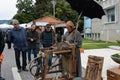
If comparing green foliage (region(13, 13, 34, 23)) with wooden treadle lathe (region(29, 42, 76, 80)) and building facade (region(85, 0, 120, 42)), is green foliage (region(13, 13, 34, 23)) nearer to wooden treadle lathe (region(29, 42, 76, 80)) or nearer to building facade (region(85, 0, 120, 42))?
building facade (region(85, 0, 120, 42))

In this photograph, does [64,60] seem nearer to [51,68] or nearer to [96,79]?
[51,68]

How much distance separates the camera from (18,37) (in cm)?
1273

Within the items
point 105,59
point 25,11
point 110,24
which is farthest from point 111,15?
point 25,11

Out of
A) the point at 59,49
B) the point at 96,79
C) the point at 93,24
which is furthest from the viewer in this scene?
the point at 93,24

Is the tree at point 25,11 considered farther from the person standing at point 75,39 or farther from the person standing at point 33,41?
the person standing at point 75,39

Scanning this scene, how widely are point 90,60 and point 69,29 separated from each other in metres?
1.10

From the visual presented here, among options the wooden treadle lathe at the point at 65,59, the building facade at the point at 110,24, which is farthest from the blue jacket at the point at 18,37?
the building facade at the point at 110,24

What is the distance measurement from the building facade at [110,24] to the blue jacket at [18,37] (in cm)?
2710

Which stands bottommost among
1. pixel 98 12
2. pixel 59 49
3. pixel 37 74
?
pixel 37 74

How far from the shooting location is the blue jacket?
12.7 metres

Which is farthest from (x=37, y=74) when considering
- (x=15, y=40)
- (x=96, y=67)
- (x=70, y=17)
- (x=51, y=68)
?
(x=70, y=17)

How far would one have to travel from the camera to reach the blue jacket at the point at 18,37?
12.7 meters

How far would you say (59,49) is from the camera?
920 cm

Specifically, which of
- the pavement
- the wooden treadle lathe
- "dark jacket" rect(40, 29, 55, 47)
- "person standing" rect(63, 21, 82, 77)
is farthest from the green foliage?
the wooden treadle lathe
